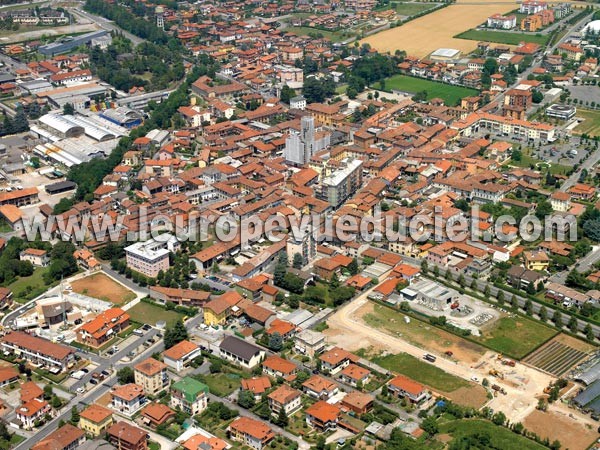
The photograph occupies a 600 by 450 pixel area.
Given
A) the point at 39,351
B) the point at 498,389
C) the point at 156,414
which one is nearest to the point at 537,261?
the point at 498,389

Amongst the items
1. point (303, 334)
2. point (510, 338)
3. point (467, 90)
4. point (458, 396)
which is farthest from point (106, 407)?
point (467, 90)

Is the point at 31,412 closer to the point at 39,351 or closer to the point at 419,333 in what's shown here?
the point at 39,351

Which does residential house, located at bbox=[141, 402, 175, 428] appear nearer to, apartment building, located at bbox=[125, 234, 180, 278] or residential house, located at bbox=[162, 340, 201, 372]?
residential house, located at bbox=[162, 340, 201, 372]

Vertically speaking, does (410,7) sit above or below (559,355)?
above

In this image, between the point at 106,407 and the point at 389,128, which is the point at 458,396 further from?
the point at 389,128

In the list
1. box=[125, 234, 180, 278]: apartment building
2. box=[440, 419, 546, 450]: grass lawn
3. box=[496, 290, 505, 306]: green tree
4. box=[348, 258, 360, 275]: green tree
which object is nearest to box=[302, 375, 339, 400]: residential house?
box=[440, 419, 546, 450]: grass lawn
